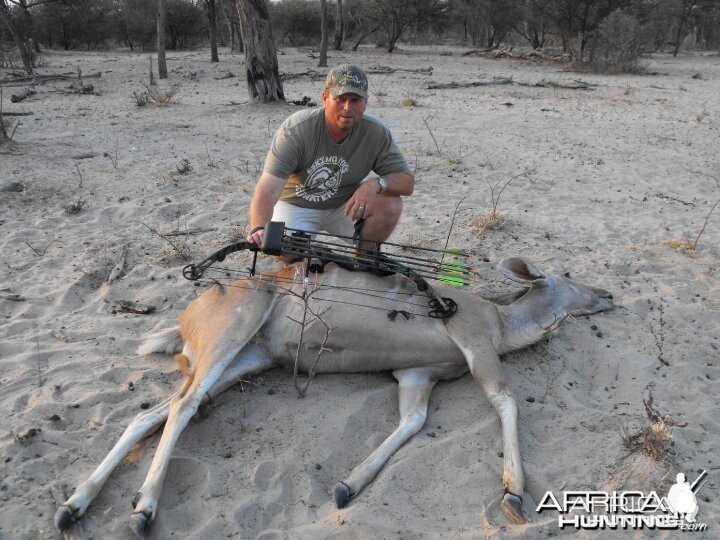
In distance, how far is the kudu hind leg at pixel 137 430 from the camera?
2617mm

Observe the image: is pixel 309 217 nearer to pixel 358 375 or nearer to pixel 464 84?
pixel 358 375

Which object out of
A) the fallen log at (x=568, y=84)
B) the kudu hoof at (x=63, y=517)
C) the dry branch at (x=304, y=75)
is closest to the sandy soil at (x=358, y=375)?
the kudu hoof at (x=63, y=517)

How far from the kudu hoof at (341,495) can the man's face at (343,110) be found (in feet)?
7.30

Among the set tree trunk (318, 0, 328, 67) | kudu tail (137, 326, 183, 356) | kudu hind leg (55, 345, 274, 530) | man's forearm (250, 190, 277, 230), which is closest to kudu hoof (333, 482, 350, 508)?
kudu hind leg (55, 345, 274, 530)

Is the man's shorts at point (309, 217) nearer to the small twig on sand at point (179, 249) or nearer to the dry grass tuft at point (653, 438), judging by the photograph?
the small twig on sand at point (179, 249)

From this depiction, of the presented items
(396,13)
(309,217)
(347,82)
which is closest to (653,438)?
(347,82)

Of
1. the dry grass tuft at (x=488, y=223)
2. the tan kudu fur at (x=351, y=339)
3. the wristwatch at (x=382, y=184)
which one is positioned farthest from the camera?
the dry grass tuft at (x=488, y=223)

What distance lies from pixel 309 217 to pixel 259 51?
21.5 ft

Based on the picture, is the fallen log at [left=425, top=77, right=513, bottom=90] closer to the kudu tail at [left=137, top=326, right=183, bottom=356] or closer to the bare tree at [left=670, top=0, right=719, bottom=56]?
the kudu tail at [left=137, top=326, right=183, bottom=356]

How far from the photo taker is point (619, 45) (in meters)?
16.9

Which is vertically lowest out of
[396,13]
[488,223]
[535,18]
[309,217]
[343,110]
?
[488,223]

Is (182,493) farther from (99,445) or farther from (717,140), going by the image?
(717,140)

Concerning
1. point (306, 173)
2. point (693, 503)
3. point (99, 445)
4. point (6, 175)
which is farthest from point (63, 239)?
point (693, 503)

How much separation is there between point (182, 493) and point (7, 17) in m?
12.8
